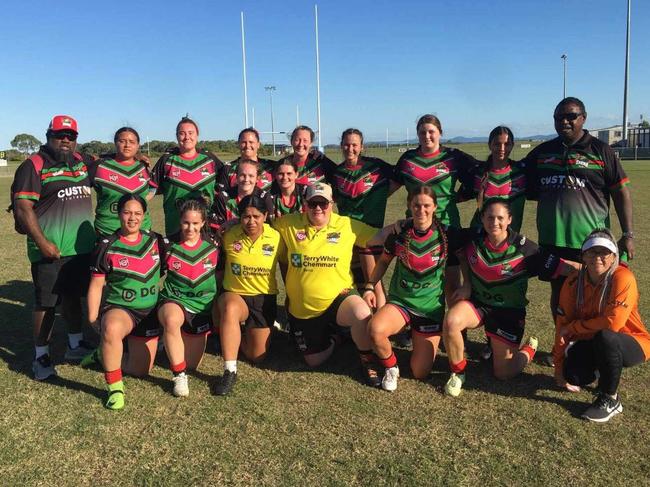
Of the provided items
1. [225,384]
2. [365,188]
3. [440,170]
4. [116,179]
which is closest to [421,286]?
[440,170]

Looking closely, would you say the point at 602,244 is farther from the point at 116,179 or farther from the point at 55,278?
the point at 55,278

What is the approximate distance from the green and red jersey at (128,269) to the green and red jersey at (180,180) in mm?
848

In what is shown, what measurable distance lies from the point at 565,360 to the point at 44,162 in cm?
451

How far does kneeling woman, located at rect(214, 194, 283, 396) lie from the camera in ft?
14.3

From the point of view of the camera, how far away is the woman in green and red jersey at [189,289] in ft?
13.6

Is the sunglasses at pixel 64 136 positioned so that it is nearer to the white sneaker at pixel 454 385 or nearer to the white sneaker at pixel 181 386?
the white sneaker at pixel 181 386

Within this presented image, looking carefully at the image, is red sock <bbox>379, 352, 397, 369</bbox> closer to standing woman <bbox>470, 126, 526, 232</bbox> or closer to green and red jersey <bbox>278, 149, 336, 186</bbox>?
standing woman <bbox>470, 126, 526, 232</bbox>

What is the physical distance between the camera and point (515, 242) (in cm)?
418

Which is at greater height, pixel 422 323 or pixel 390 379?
pixel 422 323

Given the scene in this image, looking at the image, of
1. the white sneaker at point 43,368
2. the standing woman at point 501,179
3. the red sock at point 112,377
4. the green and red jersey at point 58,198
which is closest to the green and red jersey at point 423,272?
the standing woman at point 501,179

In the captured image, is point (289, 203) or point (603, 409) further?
point (289, 203)

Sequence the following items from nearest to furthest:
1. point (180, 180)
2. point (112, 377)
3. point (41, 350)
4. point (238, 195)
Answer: point (112, 377)
point (41, 350)
point (238, 195)
point (180, 180)

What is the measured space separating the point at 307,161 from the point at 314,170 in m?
0.13

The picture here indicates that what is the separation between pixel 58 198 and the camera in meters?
4.46
